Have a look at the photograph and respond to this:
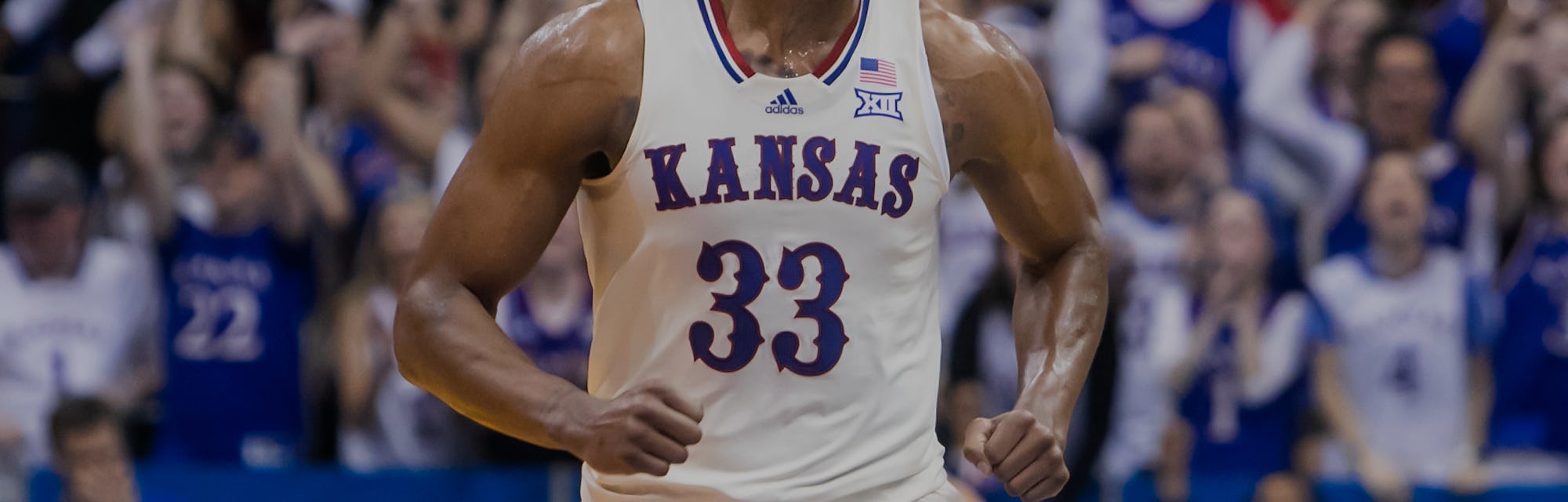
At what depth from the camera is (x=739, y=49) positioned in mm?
3543

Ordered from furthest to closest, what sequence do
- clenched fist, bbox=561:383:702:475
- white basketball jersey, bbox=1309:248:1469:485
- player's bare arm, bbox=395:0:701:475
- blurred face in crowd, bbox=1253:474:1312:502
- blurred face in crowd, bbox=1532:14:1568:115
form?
blurred face in crowd, bbox=1532:14:1568:115
white basketball jersey, bbox=1309:248:1469:485
blurred face in crowd, bbox=1253:474:1312:502
player's bare arm, bbox=395:0:701:475
clenched fist, bbox=561:383:702:475

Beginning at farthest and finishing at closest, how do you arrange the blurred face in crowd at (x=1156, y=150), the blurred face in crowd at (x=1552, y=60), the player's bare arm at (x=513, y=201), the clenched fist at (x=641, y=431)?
1. the blurred face in crowd at (x=1156, y=150)
2. the blurred face in crowd at (x=1552, y=60)
3. the player's bare arm at (x=513, y=201)
4. the clenched fist at (x=641, y=431)

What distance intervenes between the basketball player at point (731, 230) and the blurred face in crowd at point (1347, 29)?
485 cm

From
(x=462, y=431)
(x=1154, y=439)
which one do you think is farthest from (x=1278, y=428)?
(x=462, y=431)

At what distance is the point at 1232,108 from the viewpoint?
8.27 meters

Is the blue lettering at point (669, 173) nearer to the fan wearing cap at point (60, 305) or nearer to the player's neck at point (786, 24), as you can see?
the player's neck at point (786, 24)

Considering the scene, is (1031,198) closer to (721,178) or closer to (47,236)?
(721,178)

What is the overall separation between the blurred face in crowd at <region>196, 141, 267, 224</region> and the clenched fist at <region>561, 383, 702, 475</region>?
5.26 m

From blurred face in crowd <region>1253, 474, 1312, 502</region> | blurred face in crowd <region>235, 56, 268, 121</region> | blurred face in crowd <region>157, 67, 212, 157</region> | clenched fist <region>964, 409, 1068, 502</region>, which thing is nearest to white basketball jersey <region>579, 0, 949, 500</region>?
clenched fist <region>964, 409, 1068, 502</region>

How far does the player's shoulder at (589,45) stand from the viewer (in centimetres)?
345

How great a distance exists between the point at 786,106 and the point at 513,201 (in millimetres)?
506

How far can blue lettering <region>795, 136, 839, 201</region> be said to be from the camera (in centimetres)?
347

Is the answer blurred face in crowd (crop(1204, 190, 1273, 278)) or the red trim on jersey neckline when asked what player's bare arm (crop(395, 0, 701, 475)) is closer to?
the red trim on jersey neckline

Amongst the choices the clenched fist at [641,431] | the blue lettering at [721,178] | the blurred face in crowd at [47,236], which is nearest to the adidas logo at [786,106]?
the blue lettering at [721,178]
